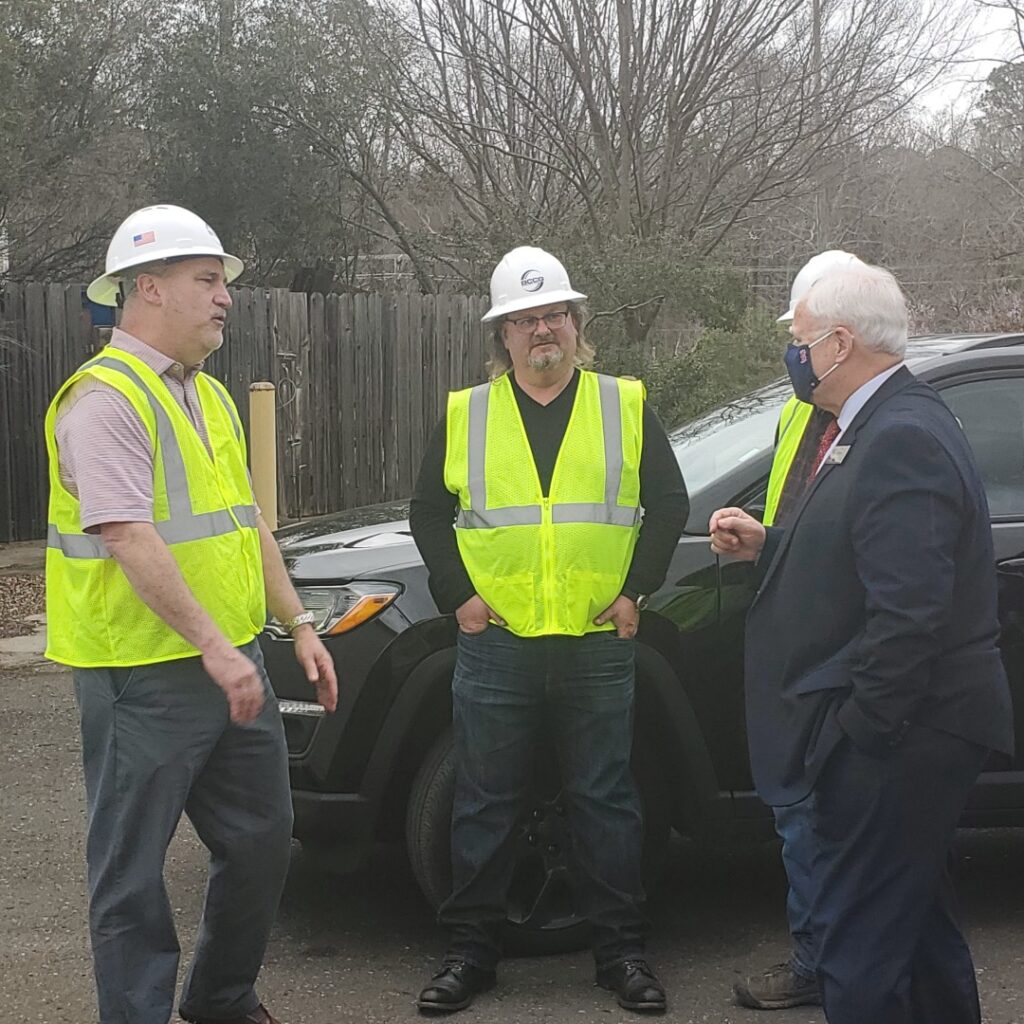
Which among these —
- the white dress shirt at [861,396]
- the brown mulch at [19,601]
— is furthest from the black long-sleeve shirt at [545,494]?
the brown mulch at [19,601]

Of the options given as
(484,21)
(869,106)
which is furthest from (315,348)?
(869,106)

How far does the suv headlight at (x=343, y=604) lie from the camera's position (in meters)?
4.22

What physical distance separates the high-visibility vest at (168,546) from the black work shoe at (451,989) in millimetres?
1235

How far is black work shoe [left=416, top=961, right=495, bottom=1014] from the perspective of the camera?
3943mm

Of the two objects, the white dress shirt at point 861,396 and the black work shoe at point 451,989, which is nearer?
the white dress shirt at point 861,396

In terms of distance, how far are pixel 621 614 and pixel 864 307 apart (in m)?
1.21

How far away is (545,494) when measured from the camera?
3939 mm

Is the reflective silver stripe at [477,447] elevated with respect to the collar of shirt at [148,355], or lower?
lower

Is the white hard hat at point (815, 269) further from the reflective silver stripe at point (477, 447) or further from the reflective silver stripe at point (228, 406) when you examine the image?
the reflective silver stripe at point (228, 406)

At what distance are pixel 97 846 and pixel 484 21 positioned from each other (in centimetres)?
1244

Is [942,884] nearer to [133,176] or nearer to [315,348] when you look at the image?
[315,348]

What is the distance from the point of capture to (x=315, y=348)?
13.5 m

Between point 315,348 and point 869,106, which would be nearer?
point 315,348

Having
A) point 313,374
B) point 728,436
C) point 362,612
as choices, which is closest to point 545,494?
point 362,612
